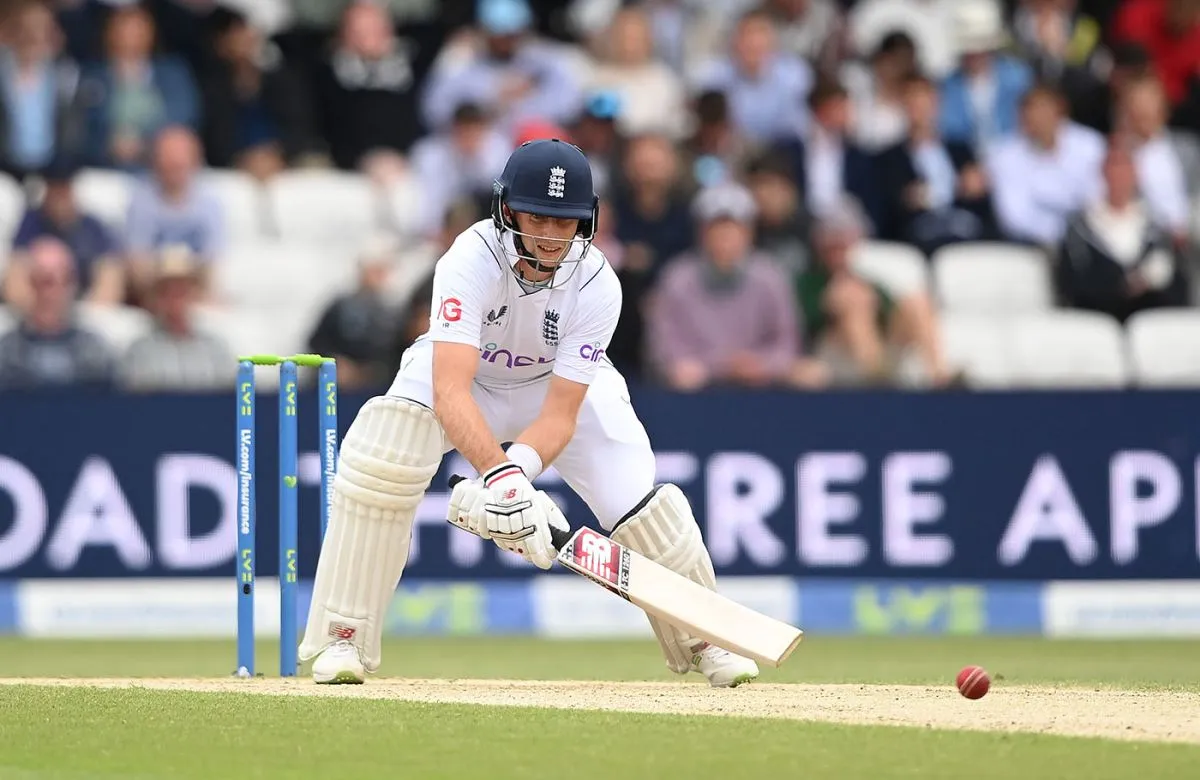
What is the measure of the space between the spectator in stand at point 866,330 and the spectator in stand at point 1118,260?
0.94m

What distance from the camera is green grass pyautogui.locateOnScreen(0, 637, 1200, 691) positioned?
6.65 m

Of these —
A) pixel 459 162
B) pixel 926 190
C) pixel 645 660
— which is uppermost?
pixel 459 162

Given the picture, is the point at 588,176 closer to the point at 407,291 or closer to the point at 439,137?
the point at 407,291

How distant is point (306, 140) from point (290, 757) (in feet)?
21.7

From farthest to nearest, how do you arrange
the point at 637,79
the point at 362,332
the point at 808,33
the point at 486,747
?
the point at 808,33
the point at 637,79
the point at 362,332
the point at 486,747

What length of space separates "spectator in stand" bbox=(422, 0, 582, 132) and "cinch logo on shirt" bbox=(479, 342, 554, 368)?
4.75 meters

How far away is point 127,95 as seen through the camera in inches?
405

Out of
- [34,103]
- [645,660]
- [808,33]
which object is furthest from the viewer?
[808,33]

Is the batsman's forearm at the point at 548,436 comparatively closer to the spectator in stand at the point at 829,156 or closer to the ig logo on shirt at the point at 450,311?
the ig logo on shirt at the point at 450,311

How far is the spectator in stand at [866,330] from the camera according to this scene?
941 centimetres

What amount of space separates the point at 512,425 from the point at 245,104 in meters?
5.25

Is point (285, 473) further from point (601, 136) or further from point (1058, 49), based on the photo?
point (1058, 49)

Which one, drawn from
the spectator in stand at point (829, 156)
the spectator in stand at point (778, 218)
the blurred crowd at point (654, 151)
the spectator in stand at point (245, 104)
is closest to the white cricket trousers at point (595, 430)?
the blurred crowd at point (654, 151)

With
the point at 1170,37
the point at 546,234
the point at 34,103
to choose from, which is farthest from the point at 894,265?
the point at 546,234
